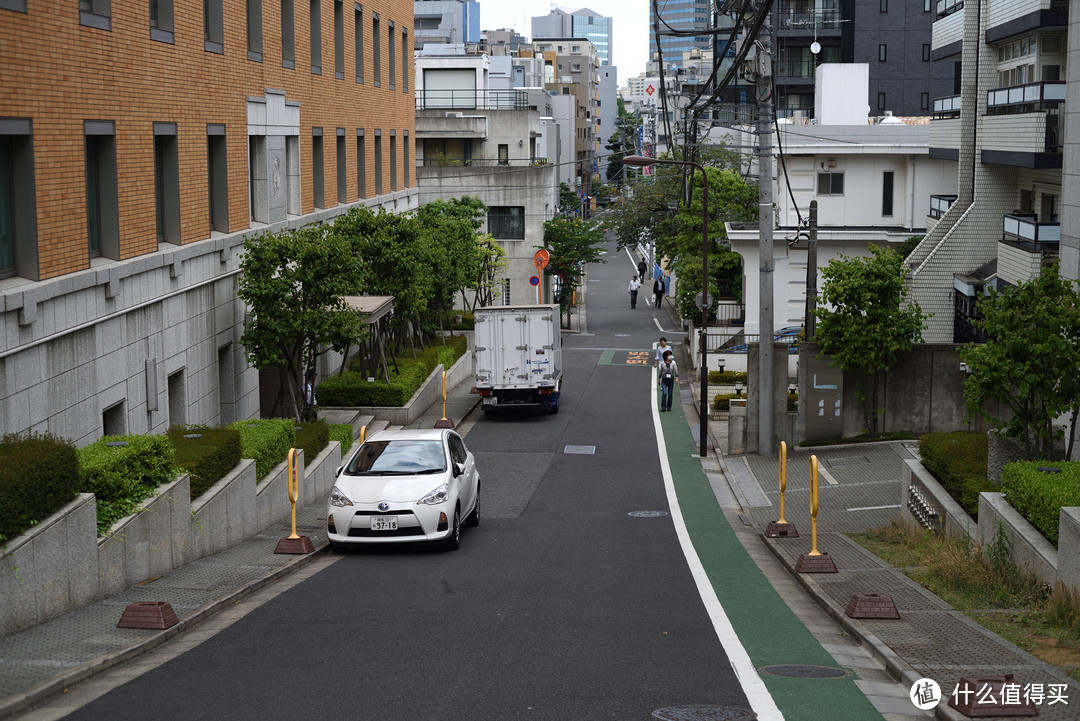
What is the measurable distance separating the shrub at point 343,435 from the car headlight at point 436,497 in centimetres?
860

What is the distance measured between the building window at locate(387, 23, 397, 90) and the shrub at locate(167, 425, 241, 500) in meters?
28.7

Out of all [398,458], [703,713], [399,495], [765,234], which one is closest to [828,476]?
[765,234]

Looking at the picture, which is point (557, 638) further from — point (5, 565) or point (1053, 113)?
point (1053, 113)

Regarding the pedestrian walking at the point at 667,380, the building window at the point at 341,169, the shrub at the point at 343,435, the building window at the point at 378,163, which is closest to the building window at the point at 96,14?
the shrub at the point at 343,435

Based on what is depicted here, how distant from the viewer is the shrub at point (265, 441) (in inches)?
723

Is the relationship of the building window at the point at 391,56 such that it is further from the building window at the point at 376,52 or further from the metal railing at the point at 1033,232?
the metal railing at the point at 1033,232

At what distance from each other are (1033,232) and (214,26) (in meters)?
17.8

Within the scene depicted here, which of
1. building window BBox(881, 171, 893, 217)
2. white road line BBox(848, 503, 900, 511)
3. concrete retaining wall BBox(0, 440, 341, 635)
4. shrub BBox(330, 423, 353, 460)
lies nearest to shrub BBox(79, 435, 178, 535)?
concrete retaining wall BBox(0, 440, 341, 635)

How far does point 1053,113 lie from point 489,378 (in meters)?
16.3

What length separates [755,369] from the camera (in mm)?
28312

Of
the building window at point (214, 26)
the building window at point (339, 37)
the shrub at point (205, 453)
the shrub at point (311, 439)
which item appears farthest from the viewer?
the building window at point (339, 37)

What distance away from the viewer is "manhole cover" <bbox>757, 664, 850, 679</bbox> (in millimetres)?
9875

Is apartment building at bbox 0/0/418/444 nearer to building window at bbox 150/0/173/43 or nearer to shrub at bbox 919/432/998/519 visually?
building window at bbox 150/0/173/43

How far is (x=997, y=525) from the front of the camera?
13.9 meters
